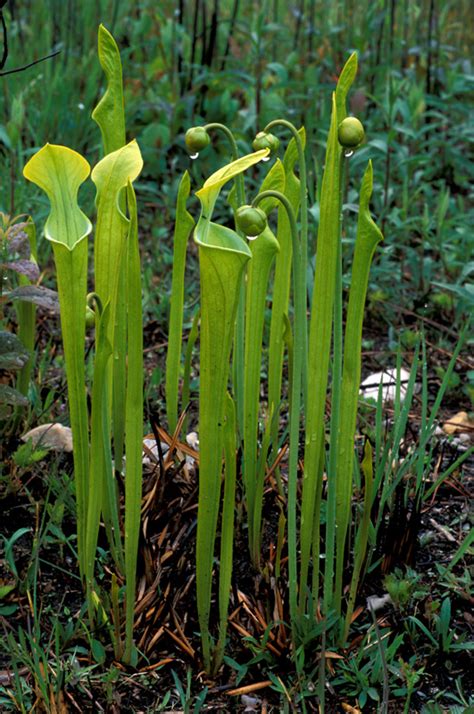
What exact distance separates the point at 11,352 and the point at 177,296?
335 mm

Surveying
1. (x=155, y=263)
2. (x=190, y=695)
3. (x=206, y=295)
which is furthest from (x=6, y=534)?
(x=155, y=263)

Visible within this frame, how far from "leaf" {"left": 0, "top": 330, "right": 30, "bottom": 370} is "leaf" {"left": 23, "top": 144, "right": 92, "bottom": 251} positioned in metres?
0.43

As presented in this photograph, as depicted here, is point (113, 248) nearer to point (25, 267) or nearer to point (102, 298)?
point (102, 298)

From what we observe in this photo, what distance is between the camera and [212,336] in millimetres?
1117

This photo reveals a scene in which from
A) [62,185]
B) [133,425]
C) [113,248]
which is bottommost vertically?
[133,425]

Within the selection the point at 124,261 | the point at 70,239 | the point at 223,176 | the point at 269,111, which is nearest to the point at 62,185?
the point at 70,239

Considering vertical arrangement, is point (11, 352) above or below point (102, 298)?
below

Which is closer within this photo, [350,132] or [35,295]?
[350,132]

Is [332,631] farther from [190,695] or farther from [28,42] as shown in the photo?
[28,42]

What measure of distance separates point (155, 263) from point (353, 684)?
1837 mm

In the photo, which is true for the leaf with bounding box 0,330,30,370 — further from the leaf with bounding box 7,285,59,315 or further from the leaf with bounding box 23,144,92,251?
the leaf with bounding box 23,144,92,251

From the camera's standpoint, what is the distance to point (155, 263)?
2850mm

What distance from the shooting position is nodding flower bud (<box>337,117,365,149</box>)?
1041 millimetres

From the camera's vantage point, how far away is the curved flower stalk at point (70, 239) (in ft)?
3.75
